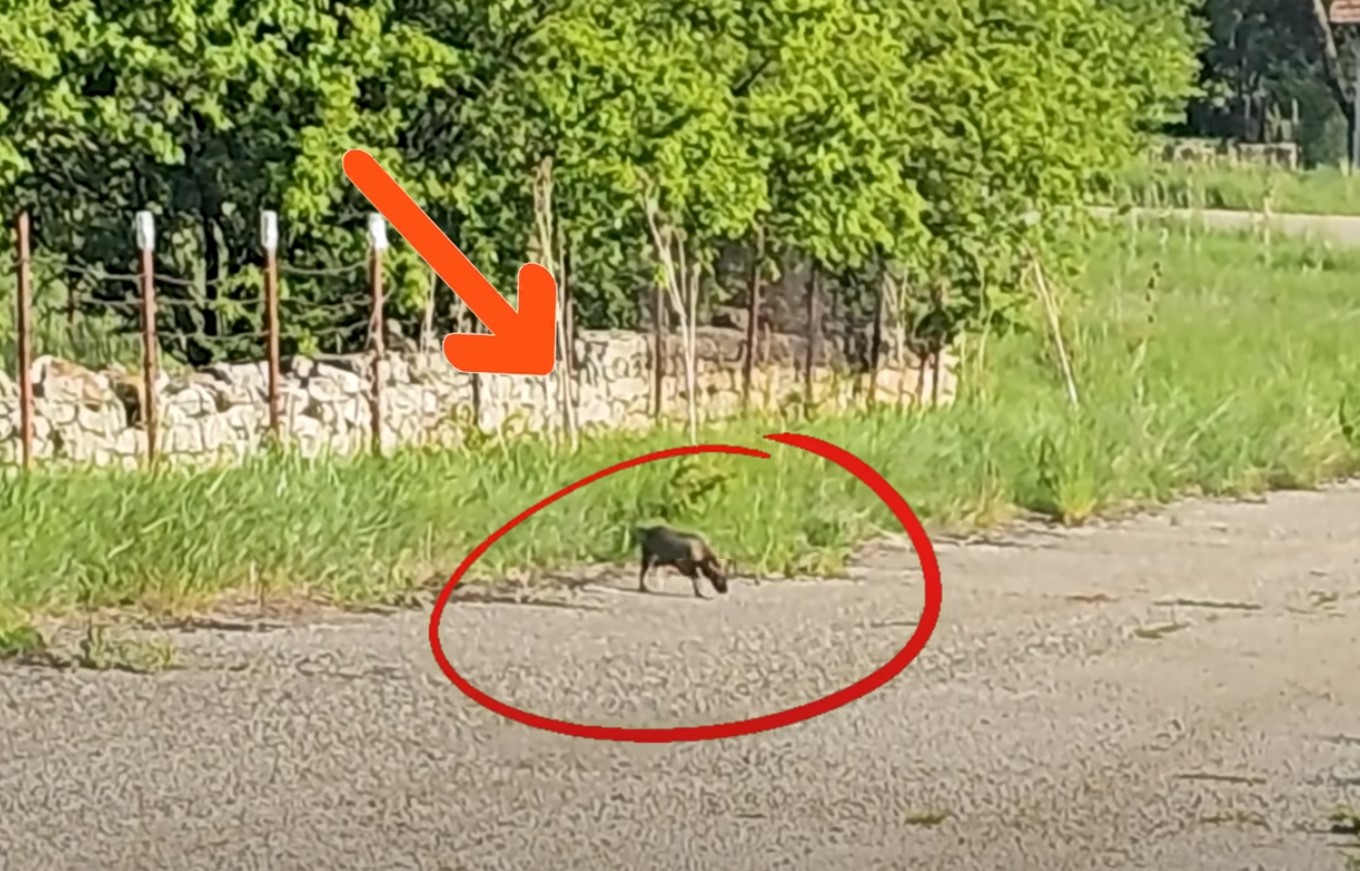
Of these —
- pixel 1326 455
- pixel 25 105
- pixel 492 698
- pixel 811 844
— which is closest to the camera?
pixel 811 844

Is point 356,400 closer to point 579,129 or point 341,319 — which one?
point 341,319

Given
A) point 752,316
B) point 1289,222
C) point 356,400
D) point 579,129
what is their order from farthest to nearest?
point 1289,222 < point 752,316 < point 579,129 < point 356,400

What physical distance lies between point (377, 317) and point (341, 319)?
1.61m

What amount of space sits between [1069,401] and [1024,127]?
1.54m

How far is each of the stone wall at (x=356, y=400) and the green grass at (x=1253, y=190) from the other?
11149 mm

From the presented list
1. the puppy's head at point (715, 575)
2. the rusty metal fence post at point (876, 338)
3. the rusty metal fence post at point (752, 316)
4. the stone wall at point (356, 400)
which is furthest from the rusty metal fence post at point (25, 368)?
the rusty metal fence post at point (876, 338)

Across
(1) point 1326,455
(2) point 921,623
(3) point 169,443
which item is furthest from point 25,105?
(1) point 1326,455

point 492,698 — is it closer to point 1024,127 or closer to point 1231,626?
point 1231,626

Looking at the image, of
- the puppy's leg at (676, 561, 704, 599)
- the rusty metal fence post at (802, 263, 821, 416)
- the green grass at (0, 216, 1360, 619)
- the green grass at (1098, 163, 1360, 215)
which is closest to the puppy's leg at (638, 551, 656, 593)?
the puppy's leg at (676, 561, 704, 599)

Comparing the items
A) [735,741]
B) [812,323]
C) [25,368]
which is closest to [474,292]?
[812,323]

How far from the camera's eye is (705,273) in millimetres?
14812

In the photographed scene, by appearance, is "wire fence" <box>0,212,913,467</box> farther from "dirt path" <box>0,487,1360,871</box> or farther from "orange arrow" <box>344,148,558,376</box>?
"dirt path" <box>0,487,1360,871</box>

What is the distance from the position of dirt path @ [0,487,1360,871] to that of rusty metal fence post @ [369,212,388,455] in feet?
9.95

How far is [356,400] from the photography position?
12.3 meters
